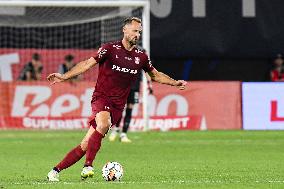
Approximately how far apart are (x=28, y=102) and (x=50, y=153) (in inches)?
334

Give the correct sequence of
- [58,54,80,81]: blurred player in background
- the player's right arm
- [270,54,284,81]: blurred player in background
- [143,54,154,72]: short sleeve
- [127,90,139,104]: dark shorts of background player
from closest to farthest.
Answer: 1. the player's right arm
2. [143,54,154,72]: short sleeve
3. [127,90,139,104]: dark shorts of background player
4. [58,54,80,81]: blurred player in background
5. [270,54,284,81]: blurred player in background

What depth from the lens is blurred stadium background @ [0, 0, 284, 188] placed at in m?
25.5

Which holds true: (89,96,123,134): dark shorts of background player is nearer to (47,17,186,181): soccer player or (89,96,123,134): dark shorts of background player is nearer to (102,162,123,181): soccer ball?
(47,17,186,181): soccer player

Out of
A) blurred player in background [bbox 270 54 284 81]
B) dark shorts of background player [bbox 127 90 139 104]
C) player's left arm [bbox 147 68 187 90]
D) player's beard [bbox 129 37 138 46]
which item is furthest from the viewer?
blurred player in background [bbox 270 54 284 81]

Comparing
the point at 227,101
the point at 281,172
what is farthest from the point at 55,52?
the point at 281,172

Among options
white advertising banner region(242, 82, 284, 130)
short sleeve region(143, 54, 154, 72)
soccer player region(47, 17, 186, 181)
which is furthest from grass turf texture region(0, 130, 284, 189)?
short sleeve region(143, 54, 154, 72)

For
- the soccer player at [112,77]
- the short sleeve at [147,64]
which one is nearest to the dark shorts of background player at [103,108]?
the soccer player at [112,77]

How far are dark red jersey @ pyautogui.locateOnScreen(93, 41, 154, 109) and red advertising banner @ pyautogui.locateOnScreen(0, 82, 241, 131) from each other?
13.5m

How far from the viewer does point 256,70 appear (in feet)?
91.8

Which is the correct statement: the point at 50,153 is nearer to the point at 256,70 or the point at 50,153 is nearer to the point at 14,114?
the point at 14,114

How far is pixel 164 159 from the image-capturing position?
15.8m

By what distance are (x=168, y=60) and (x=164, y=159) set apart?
12.2 metres

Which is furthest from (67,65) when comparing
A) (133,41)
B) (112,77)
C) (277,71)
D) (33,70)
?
(133,41)

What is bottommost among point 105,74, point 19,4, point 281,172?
point 281,172
